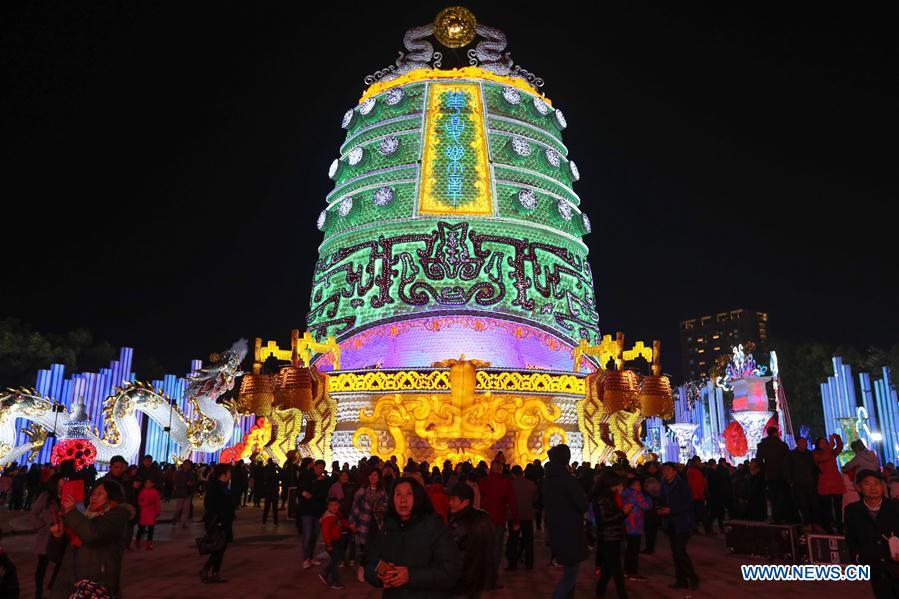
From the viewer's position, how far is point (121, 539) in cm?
465

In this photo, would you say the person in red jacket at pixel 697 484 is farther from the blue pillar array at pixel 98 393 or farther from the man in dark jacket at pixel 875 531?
the blue pillar array at pixel 98 393

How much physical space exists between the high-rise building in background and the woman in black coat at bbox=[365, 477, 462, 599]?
117280 mm

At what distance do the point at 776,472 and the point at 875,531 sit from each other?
6.65 m

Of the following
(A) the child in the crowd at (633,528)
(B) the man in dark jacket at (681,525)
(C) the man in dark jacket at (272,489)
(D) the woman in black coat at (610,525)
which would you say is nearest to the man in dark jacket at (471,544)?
(D) the woman in black coat at (610,525)

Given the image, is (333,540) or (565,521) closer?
(565,521)

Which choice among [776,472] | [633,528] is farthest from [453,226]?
[633,528]

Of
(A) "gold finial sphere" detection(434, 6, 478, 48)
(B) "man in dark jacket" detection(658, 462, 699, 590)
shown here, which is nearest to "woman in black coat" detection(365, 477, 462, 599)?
(B) "man in dark jacket" detection(658, 462, 699, 590)

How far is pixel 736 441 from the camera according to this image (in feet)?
105

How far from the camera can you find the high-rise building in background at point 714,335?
388 ft

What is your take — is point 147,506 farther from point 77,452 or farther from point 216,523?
point 77,452

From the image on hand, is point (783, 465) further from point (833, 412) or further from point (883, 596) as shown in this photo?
point (833, 412)

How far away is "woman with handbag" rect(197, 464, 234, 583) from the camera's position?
27.5ft

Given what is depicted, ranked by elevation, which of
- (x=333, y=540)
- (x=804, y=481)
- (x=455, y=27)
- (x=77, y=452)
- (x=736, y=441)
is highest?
(x=455, y=27)

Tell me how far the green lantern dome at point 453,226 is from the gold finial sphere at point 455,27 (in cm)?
42
